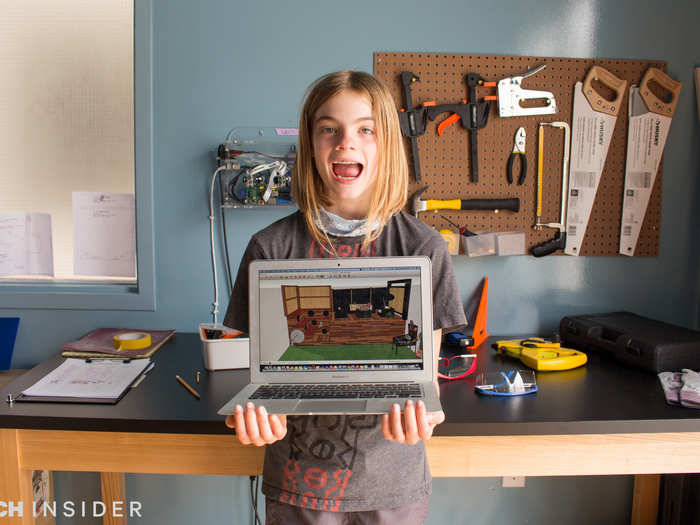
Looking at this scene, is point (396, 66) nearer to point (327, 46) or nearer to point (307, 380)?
point (327, 46)

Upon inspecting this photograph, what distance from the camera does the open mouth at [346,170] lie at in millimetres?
872

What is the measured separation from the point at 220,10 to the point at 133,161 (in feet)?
1.76

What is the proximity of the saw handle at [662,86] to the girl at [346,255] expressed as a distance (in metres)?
1.09

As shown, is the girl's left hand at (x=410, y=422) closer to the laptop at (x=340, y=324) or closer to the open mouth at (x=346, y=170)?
the laptop at (x=340, y=324)

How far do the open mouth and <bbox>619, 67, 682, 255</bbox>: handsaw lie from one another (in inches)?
44.0

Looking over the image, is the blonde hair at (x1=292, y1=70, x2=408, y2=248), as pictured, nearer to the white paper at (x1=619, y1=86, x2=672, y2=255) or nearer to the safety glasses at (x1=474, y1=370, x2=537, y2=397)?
the safety glasses at (x1=474, y1=370, x2=537, y2=397)

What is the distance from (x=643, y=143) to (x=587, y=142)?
0.18 metres

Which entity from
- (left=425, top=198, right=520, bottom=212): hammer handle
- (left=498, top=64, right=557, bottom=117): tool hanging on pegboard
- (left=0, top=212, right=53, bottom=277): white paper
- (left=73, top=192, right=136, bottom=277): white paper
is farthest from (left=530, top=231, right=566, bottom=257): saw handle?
(left=0, top=212, right=53, bottom=277): white paper

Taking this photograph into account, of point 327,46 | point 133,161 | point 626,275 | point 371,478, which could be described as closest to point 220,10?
point 327,46

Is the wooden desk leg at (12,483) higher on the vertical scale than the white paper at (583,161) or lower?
lower

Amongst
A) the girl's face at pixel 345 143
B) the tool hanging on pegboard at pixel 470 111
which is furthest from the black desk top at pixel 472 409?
the tool hanging on pegboard at pixel 470 111

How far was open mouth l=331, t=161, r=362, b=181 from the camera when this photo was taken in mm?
872

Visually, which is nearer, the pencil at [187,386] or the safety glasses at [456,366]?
the pencil at [187,386]

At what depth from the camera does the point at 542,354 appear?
133cm
